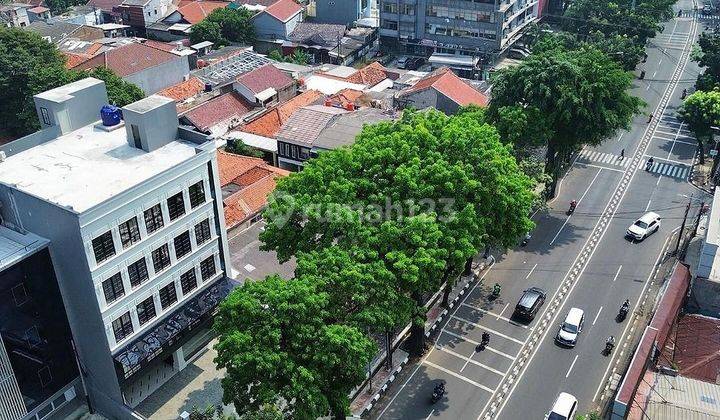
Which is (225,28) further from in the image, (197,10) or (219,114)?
(219,114)

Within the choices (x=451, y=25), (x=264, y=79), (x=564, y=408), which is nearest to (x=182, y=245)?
(x=564, y=408)

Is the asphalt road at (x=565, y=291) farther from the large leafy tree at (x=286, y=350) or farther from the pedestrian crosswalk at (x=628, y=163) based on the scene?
the large leafy tree at (x=286, y=350)

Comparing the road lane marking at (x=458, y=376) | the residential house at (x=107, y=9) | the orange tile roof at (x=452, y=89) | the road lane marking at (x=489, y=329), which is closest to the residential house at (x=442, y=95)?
the orange tile roof at (x=452, y=89)

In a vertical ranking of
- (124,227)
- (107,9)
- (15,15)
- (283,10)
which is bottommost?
(15,15)

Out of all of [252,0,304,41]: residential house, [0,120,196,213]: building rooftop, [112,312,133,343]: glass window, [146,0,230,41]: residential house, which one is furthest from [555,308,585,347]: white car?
[146,0,230,41]: residential house

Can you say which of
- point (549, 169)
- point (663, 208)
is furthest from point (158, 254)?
point (663, 208)

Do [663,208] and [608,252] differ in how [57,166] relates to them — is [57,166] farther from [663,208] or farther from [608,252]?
[663,208]
